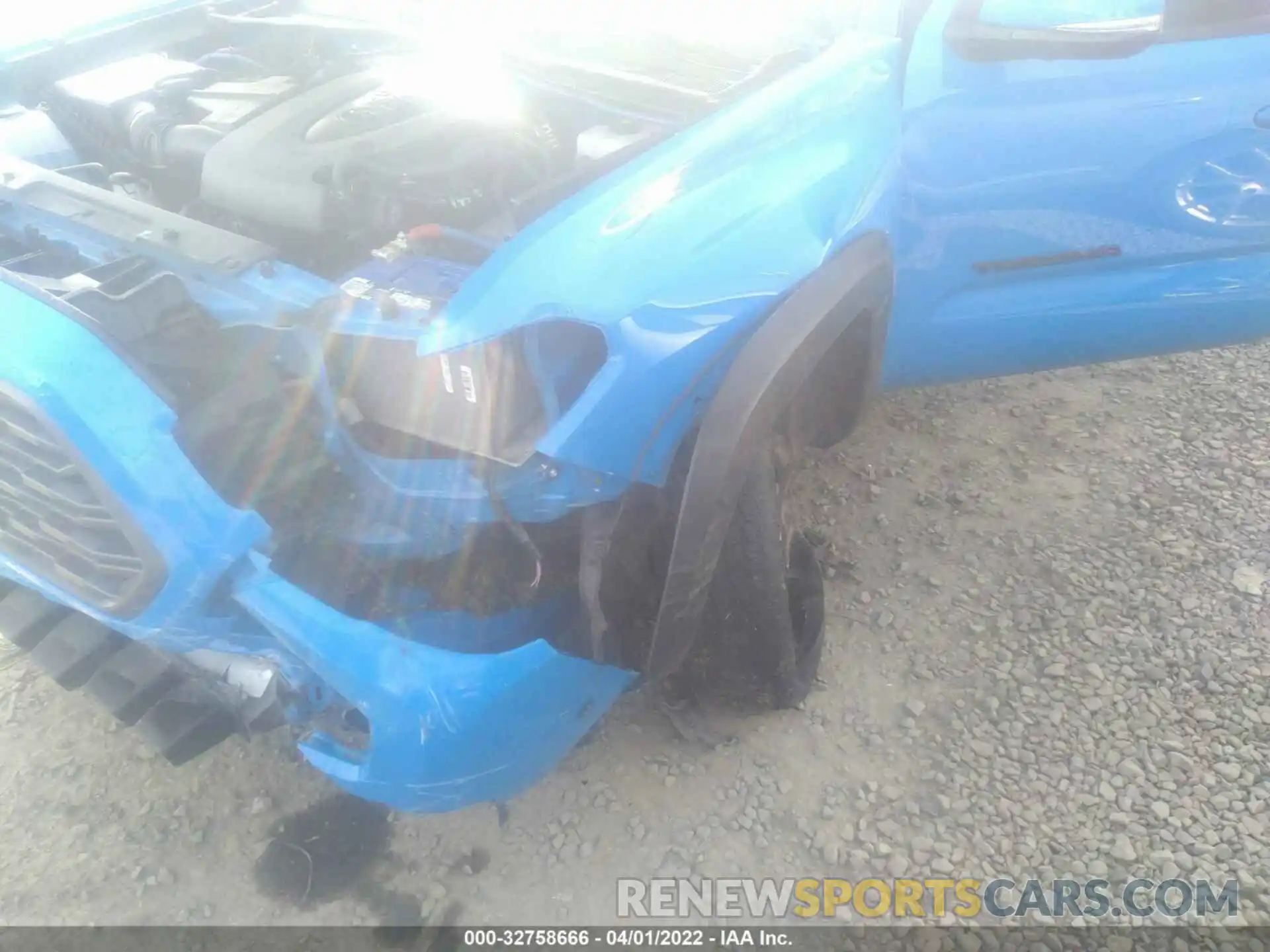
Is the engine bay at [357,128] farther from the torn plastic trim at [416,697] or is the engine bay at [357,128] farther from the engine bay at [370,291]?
the torn plastic trim at [416,697]

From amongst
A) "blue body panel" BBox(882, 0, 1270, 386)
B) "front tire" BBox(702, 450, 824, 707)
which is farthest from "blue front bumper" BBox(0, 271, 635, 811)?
"blue body panel" BBox(882, 0, 1270, 386)

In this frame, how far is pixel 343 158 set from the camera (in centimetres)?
182

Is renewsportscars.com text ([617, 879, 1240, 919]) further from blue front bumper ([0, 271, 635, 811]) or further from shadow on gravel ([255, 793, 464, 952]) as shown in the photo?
blue front bumper ([0, 271, 635, 811])

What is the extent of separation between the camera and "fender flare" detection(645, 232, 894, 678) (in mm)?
1417

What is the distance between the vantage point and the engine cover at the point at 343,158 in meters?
1.82

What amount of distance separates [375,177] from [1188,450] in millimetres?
2571

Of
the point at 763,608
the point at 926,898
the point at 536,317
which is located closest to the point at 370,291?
the point at 536,317

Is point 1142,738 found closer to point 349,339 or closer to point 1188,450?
point 1188,450

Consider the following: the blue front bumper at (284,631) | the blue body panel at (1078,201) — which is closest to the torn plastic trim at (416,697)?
the blue front bumper at (284,631)

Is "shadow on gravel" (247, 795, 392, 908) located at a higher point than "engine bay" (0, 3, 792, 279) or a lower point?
lower

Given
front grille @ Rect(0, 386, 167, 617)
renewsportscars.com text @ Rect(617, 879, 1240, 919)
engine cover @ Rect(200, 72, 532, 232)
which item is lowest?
renewsportscars.com text @ Rect(617, 879, 1240, 919)

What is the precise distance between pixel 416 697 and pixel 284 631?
9.7 inches

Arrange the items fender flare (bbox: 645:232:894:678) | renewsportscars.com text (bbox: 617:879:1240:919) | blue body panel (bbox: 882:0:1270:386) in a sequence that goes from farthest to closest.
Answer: blue body panel (bbox: 882:0:1270:386) → renewsportscars.com text (bbox: 617:879:1240:919) → fender flare (bbox: 645:232:894:678)

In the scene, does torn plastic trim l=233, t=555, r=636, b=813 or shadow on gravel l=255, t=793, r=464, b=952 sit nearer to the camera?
torn plastic trim l=233, t=555, r=636, b=813
